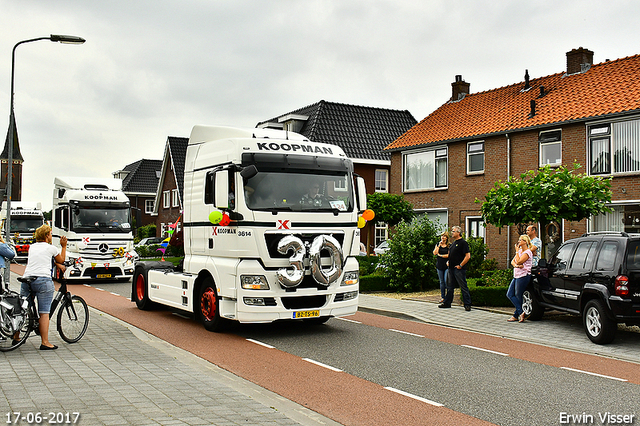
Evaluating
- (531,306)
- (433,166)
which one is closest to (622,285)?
(531,306)

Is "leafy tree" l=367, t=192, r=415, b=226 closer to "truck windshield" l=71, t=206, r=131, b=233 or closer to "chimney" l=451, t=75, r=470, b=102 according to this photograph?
"chimney" l=451, t=75, r=470, b=102

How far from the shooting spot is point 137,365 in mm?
7520

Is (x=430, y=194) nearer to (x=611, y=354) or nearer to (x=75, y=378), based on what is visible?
(x=611, y=354)

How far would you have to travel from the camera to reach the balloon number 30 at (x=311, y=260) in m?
9.84

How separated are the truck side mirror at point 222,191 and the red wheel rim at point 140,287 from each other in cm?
473

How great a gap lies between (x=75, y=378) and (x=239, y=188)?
4.21 meters

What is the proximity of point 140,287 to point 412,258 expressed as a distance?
8.24 m

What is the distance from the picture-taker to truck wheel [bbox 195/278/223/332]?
34.6 ft

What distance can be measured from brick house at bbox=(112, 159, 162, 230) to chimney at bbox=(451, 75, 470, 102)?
137 ft

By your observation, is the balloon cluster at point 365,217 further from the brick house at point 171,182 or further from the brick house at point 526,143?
the brick house at point 171,182

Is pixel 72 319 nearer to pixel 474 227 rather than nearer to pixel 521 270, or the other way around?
pixel 521 270

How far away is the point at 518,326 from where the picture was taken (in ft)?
39.2

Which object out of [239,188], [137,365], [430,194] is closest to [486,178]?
[430,194]

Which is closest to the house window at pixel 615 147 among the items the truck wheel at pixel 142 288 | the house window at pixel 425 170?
the house window at pixel 425 170
